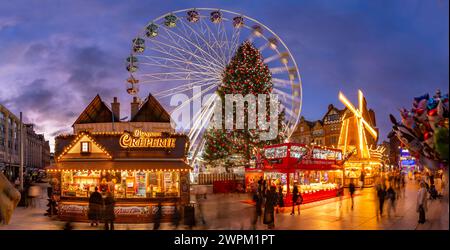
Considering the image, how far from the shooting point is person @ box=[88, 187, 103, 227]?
55.1ft

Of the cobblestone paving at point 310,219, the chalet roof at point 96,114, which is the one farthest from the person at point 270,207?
the chalet roof at point 96,114

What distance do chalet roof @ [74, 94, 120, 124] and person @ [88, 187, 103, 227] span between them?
16.0 metres

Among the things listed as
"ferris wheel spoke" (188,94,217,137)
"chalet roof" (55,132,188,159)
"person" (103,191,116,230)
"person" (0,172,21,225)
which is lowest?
"person" (103,191,116,230)

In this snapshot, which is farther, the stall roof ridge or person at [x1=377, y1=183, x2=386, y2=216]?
the stall roof ridge

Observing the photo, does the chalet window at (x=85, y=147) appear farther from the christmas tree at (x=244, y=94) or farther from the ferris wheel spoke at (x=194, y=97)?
the christmas tree at (x=244, y=94)

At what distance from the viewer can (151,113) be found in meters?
31.9

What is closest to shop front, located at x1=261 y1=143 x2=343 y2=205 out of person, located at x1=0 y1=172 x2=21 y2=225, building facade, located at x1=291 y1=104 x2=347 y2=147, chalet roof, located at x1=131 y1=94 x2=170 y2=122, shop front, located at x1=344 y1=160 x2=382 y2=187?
chalet roof, located at x1=131 y1=94 x2=170 y2=122

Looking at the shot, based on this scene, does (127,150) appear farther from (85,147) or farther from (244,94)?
(244,94)

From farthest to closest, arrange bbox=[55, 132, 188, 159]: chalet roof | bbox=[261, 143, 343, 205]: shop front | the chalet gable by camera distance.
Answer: bbox=[261, 143, 343, 205]: shop front
bbox=[55, 132, 188, 159]: chalet roof
the chalet gable

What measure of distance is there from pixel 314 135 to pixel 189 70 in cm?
5320

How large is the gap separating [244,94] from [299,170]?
47.8 ft

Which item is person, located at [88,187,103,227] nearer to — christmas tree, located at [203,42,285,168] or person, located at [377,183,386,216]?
person, located at [377,183,386,216]
